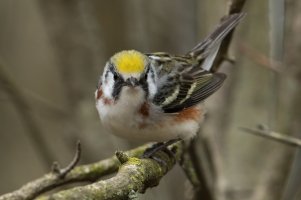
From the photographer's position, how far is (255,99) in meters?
6.32

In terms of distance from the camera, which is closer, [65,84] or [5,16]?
[65,84]

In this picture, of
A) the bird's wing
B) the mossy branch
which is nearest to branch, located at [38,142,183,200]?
the mossy branch

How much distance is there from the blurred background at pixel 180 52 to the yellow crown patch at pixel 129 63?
33.5 inches

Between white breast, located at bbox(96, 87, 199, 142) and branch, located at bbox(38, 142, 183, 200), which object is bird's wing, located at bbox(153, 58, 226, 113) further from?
branch, located at bbox(38, 142, 183, 200)

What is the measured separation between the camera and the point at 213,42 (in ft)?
16.1

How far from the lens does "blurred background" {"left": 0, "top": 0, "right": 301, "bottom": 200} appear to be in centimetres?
523

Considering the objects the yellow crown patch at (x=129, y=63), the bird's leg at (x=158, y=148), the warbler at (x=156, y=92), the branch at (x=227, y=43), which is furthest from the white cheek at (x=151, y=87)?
the branch at (x=227, y=43)

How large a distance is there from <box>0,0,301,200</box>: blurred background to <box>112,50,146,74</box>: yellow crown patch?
0.85 m

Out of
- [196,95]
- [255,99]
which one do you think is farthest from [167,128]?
[255,99]

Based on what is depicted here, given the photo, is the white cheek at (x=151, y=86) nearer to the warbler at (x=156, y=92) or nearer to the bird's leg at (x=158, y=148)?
the warbler at (x=156, y=92)

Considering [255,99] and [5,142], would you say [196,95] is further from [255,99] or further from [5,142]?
[5,142]

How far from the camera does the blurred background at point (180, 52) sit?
5.23 meters

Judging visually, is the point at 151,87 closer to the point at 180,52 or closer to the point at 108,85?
the point at 108,85

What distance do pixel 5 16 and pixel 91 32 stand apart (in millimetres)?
1389
